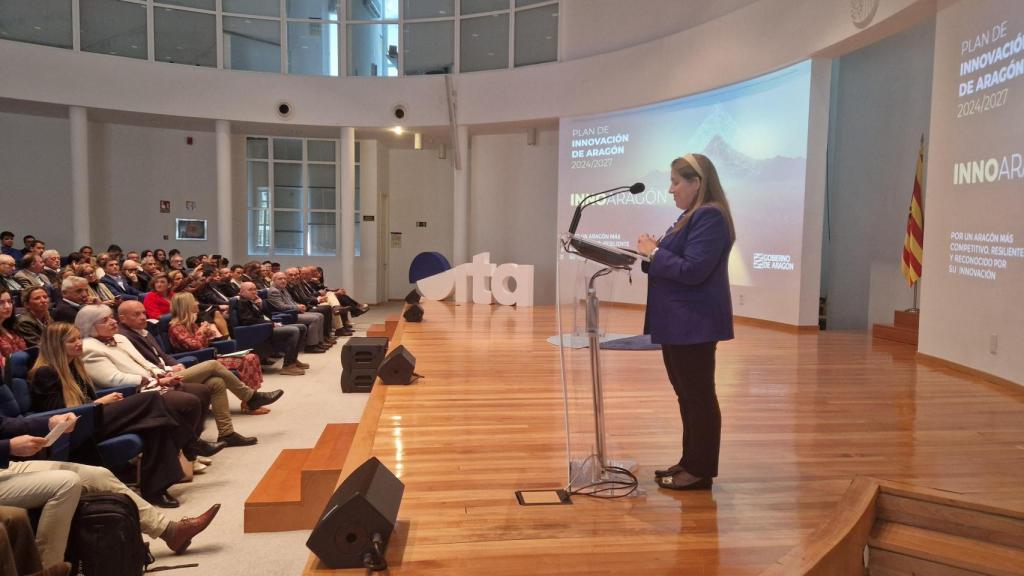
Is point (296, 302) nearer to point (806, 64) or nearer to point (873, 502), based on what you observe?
point (806, 64)

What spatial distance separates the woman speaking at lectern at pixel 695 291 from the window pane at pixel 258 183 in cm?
1288

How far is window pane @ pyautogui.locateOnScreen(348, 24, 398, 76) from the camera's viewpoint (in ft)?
44.7

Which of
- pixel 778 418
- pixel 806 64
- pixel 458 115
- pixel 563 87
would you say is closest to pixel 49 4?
pixel 458 115

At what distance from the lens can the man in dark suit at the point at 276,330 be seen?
280 inches

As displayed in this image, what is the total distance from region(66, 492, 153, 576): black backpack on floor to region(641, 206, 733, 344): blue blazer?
2112 mm

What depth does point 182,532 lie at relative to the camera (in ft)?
10.5

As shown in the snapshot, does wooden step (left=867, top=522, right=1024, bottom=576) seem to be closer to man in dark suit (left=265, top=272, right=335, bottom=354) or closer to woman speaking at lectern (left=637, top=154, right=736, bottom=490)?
woman speaking at lectern (left=637, top=154, right=736, bottom=490)

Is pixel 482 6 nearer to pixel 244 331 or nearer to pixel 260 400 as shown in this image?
pixel 244 331

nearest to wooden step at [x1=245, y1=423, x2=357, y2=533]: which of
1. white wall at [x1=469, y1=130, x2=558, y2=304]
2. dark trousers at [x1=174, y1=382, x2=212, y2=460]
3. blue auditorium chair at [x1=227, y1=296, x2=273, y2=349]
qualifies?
dark trousers at [x1=174, y1=382, x2=212, y2=460]

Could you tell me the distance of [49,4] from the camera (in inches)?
461

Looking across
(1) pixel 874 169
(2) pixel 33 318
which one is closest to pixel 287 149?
(2) pixel 33 318

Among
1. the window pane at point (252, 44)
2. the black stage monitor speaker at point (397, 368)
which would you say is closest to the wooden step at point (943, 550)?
the black stage monitor speaker at point (397, 368)

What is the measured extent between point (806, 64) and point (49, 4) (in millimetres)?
11564

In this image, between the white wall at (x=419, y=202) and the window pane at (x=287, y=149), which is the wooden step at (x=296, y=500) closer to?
the white wall at (x=419, y=202)
